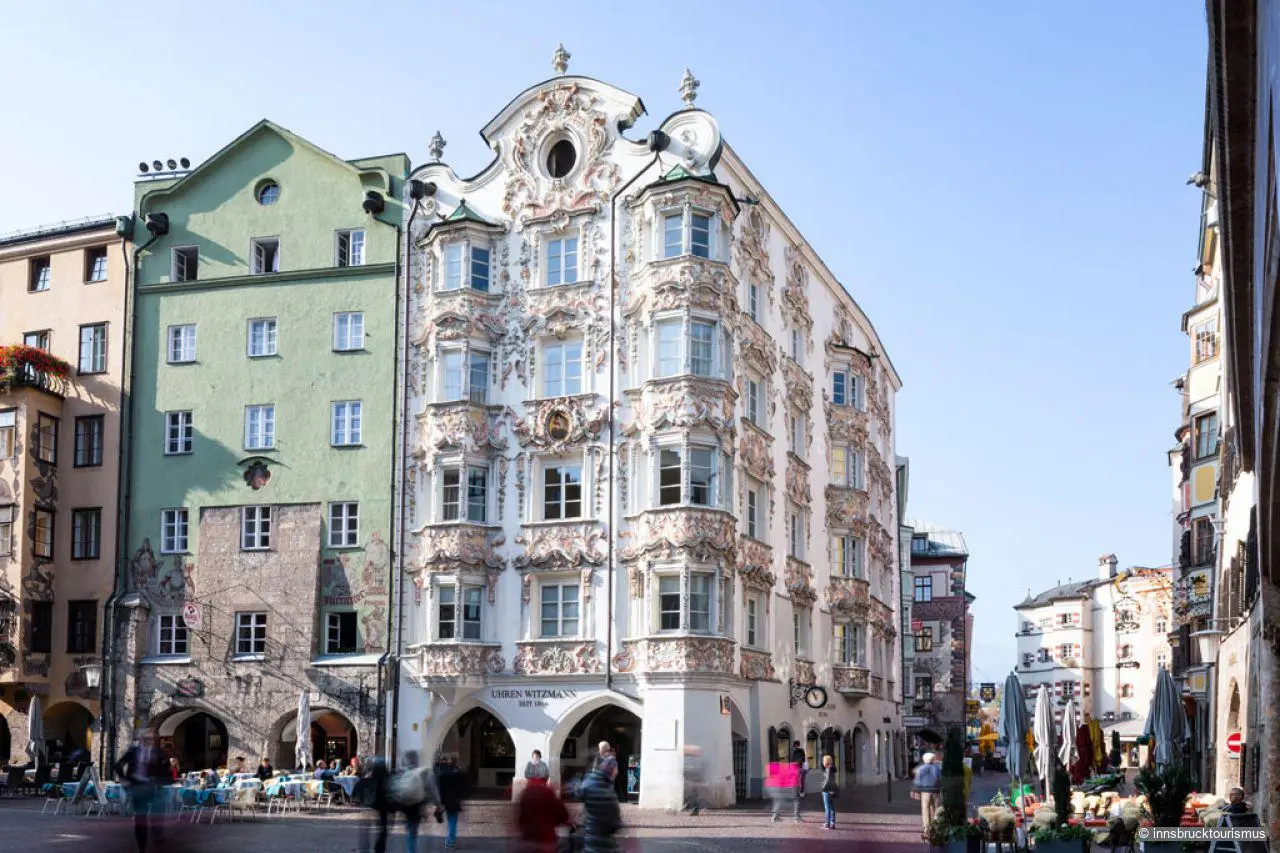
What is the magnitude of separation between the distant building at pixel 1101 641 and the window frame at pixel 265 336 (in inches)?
3055

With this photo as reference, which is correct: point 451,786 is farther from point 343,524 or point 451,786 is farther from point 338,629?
point 343,524

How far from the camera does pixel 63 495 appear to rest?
48000 millimetres

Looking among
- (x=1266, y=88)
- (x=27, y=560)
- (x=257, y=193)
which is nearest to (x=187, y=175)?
(x=257, y=193)

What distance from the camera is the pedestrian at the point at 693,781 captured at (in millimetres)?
39188

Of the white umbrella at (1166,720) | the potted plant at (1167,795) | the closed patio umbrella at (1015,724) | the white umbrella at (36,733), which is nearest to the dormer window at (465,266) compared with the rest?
the white umbrella at (36,733)

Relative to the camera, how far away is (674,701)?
3978cm

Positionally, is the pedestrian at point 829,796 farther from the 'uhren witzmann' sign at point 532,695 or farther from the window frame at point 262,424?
the window frame at point 262,424

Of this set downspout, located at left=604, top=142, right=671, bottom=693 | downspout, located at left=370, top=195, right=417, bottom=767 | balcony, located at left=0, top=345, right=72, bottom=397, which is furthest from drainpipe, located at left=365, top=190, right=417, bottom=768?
balcony, located at left=0, top=345, right=72, bottom=397

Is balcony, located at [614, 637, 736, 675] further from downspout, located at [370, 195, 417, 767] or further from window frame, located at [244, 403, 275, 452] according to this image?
window frame, located at [244, 403, 275, 452]

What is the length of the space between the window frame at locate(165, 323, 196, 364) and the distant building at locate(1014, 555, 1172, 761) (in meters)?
78.7

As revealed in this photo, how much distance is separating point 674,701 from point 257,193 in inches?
821

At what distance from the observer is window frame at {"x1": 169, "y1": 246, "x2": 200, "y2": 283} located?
158ft

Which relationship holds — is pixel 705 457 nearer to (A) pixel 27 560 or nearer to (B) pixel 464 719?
(B) pixel 464 719

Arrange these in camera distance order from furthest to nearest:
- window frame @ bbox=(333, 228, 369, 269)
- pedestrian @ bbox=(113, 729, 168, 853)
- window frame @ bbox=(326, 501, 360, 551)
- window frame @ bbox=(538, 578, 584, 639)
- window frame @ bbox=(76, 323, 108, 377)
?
window frame @ bbox=(76, 323, 108, 377) < window frame @ bbox=(333, 228, 369, 269) < window frame @ bbox=(326, 501, 360, 551) < window frame @ bbox=(538, 578, 584, 639) < pedestrian @ bbox=(113, 729, 168, 853)
